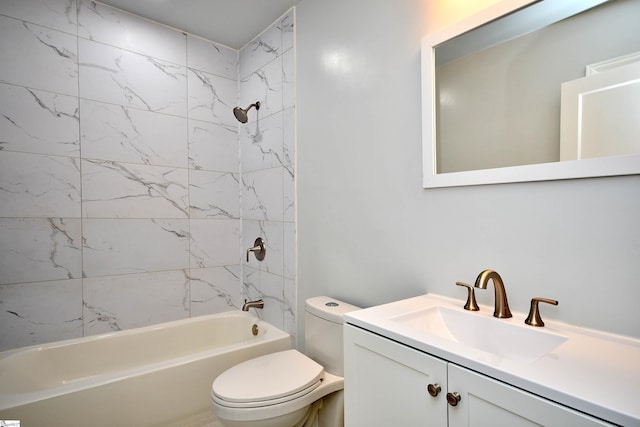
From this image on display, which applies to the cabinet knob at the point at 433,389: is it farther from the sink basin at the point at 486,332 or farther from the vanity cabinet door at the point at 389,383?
the sink basin at the point at 486,332

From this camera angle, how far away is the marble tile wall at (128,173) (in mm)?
1924

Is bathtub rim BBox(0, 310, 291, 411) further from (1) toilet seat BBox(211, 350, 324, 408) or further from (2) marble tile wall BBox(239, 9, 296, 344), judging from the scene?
(1) toilet seat BBox(211, 350, 324, 408)

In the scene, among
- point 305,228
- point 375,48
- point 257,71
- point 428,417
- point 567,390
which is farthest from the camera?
point 257,71

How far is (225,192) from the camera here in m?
2.67

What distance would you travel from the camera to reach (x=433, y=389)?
2.67 feet

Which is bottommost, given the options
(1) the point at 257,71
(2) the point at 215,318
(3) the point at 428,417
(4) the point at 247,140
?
(2) the point at 215,318

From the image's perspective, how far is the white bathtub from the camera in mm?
1479

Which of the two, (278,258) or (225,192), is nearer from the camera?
(278,258)

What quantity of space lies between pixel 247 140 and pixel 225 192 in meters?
0.46

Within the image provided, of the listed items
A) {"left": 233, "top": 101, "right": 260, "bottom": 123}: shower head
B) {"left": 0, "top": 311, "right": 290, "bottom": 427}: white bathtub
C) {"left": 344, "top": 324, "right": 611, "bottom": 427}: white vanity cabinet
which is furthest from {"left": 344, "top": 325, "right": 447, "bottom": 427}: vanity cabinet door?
{"left": 233, "top": 101, "right": 260, "bottom": 123}: shower head

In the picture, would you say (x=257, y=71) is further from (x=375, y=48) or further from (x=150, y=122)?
(x=375, y=48)

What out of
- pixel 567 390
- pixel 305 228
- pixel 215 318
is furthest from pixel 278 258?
pixel 567 390

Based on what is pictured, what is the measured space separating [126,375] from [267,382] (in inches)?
29.3

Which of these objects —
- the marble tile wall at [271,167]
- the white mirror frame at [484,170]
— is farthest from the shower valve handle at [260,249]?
the white mirror frame at [484,170]
